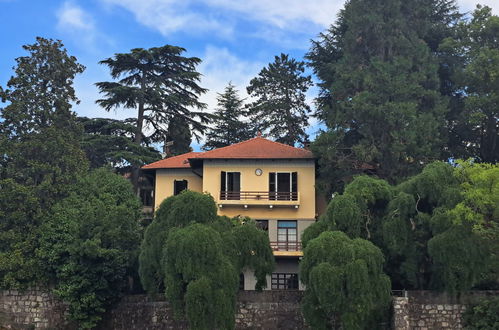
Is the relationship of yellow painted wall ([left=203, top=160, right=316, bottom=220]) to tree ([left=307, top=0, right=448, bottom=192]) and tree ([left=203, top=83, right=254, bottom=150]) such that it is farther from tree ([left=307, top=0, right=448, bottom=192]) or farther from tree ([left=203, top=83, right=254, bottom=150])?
tree ([left=203, top=83, right=254, bottom=150])

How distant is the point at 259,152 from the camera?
35312mm

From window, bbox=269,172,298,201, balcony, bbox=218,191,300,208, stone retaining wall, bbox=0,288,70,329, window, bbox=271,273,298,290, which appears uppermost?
window, bbox=269,172,298,201

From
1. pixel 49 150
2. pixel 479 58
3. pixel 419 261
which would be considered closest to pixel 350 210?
pixel 419 261

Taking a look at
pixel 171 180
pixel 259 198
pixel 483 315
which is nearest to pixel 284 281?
pixel 259 198

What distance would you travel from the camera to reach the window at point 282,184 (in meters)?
34.2

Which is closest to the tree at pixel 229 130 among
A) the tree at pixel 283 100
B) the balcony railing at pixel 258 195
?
the tree at pixel 283 100

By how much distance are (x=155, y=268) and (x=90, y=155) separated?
20633mm

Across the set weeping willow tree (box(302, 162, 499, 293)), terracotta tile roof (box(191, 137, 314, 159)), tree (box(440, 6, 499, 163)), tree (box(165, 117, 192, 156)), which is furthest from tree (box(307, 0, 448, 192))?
tree (box(165, 117, 192, 156))

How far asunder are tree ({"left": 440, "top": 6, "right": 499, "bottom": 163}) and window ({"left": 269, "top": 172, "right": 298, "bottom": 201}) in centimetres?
1088

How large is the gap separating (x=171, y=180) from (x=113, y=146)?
6979mm

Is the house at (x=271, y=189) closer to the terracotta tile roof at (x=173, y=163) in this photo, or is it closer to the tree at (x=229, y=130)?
the terracotta tile roof at (x=173, y=163)

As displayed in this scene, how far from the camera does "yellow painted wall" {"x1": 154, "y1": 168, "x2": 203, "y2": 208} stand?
121 ft

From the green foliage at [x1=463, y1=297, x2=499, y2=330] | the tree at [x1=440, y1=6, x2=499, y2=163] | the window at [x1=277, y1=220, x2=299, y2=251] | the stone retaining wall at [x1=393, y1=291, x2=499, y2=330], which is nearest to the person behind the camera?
the green foliage at [x1=463, y1=297, x2=499, y2=330]

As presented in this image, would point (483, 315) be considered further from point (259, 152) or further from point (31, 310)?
point (31, 310)
